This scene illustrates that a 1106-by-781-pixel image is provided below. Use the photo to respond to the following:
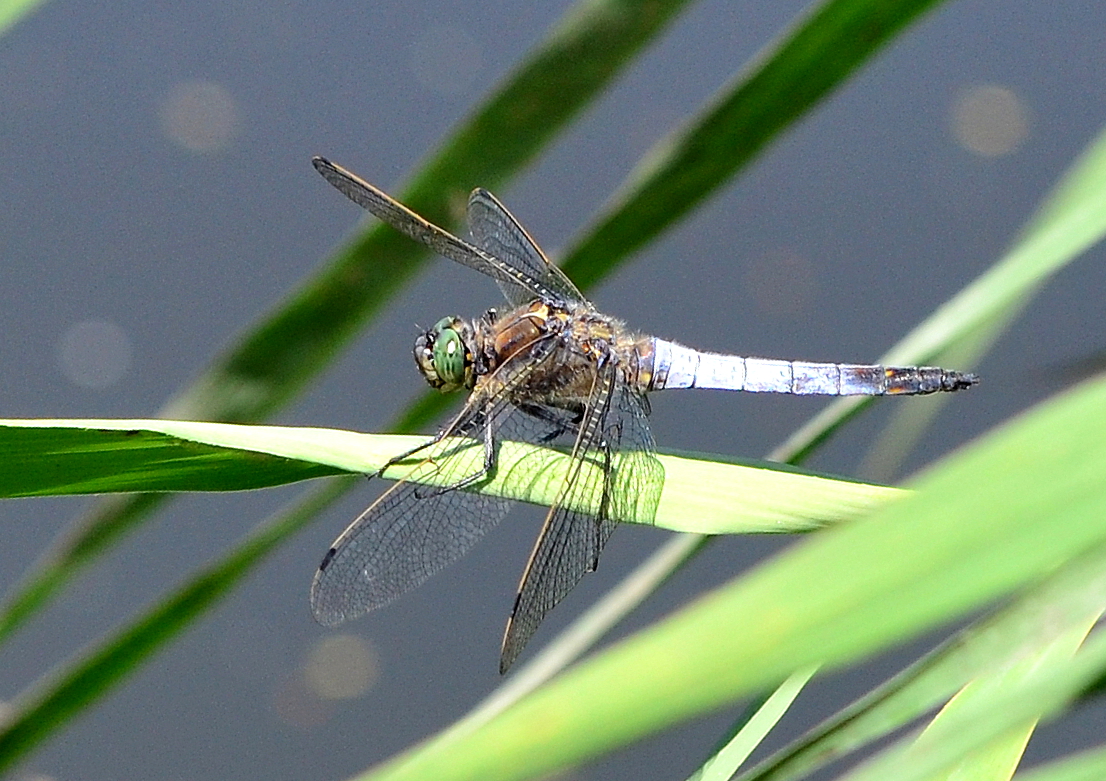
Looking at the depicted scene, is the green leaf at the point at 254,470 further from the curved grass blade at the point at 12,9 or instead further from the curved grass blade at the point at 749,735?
the curved grass blade at the point at 12,9

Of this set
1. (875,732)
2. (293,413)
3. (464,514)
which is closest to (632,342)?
(464,514)

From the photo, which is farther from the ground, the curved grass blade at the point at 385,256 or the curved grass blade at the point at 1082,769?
the curved grass blade at the point at 385,256

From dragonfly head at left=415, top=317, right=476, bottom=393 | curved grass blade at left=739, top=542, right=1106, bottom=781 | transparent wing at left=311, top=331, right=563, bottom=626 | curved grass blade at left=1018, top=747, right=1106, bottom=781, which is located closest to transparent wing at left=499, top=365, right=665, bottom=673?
transparent wing at left=311, top=331, right=563, bottom=626

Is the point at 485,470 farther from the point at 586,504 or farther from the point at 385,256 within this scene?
the point at 385,256

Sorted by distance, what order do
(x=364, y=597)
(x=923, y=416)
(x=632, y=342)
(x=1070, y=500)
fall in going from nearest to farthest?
1. (x=1070, y=500)
2. (x=364, y=597)
3. (x=632, y=342)
4. (x=923, y=416)

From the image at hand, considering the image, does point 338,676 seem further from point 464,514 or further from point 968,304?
point 968,304

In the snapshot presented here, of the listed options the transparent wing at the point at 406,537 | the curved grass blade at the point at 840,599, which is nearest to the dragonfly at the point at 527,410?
the transparent wing at the point at 406,537

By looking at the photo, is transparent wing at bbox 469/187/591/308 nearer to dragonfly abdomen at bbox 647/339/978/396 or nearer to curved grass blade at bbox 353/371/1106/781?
dragonfly abdomen at bbox 647/339/978/396
